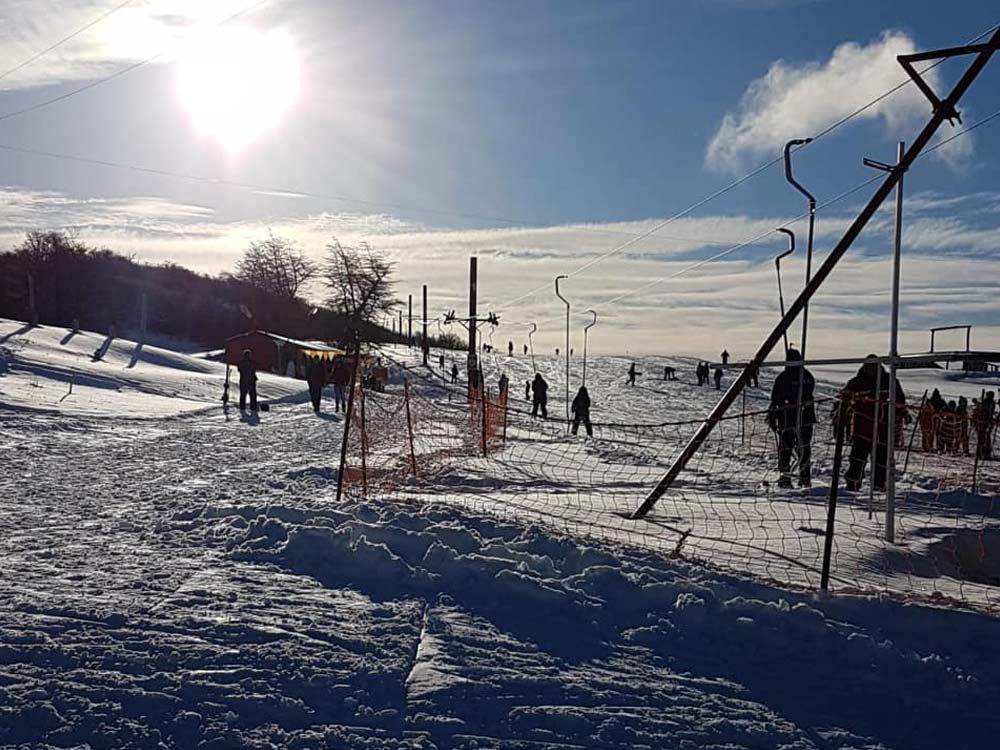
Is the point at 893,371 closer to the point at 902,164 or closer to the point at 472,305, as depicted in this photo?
the point at 902,164

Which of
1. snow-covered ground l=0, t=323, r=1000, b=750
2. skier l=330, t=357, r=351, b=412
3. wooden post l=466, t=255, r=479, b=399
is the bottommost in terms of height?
A: snow-covered ground l=0, t=323, r=1000, b=750

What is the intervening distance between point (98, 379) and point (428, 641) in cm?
2624

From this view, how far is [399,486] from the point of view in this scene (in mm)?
10320

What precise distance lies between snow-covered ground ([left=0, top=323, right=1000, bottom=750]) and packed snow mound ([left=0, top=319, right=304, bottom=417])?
44.6ft

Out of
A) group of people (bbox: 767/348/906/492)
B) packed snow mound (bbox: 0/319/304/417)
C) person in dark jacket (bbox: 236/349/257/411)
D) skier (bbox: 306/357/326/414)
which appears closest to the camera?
group of people (bbox: 767/348/906/492)

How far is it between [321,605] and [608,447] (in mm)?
12628

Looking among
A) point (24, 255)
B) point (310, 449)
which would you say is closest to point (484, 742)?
point (310, 449)

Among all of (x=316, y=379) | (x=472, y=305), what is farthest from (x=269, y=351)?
(x=316, y=379)

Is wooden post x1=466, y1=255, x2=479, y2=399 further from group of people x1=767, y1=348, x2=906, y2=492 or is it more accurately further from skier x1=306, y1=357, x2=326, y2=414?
group of people x1=767, y1=348, x2=906, y2=492

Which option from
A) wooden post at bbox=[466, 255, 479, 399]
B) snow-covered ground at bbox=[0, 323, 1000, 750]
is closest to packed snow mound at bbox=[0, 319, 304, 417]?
wooden post at bbox=[466, 255, 479, 399]

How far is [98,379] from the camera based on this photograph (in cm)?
2783

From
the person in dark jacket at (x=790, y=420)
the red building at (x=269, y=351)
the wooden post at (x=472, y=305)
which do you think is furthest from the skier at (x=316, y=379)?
the red building at (x=269, y=351)

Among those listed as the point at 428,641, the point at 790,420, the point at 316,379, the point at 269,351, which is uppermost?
the point at 269,351

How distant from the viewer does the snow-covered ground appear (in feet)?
12.3
